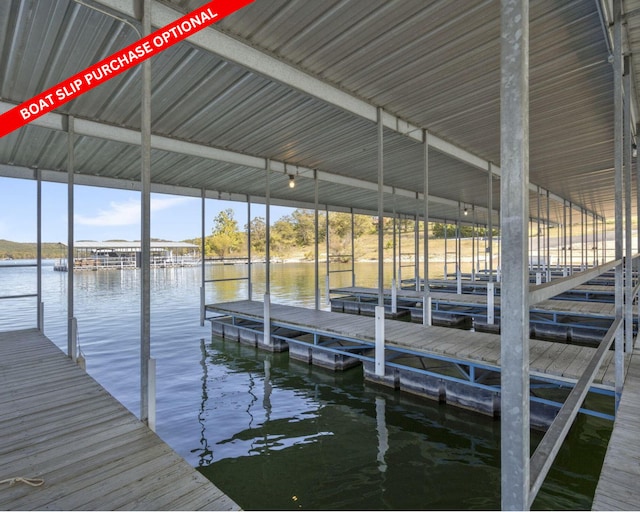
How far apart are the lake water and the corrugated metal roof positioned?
4.76 m

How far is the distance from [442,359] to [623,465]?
Result: 3.25m

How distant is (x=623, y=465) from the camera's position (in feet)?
8.18

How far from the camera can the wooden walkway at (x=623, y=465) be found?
6.88ft

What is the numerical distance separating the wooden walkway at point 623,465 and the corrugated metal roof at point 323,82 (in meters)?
4.25

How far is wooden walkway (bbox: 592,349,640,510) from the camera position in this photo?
2096mm

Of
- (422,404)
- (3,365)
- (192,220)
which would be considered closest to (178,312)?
(3,365)

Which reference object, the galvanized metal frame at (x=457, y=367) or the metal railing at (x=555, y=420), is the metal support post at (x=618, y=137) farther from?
the metal railing at (x=555, y=420)

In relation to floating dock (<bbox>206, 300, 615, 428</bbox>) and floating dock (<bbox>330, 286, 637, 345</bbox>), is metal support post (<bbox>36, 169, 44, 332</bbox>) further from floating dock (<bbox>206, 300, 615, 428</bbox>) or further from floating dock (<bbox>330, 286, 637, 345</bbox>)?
floating dock (<bbox>330, 286, 637, 345</bbox>)

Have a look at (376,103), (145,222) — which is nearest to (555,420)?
(145,222)

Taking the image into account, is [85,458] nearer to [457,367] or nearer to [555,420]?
[555,420]

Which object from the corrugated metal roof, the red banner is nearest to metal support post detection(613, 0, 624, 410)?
the corrugated metal roof

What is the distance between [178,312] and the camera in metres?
14.1

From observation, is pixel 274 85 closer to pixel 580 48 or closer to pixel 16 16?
pixel 16 16

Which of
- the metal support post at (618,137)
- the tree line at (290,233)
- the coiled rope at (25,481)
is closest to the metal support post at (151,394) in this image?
the coiled rope at (25,481)
